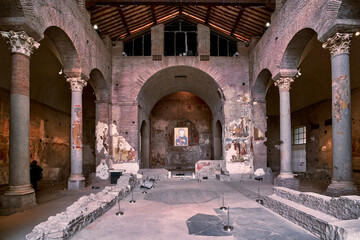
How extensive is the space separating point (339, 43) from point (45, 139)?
14.6m

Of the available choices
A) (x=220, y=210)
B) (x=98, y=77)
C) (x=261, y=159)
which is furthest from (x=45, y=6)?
(x=261, y=159)

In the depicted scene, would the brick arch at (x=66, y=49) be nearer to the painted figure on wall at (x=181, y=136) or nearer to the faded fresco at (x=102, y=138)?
the faded fresco at (x=102, y=138)

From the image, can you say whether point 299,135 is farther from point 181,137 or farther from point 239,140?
point 181,137

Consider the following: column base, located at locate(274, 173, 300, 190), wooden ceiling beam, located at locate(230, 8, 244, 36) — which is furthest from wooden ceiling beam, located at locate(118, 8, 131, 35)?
column base, located at locate(274, 173, 300, 190)

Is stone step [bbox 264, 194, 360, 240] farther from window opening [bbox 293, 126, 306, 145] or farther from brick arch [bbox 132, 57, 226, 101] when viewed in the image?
window opening [bbox 293, 126, 306, 145]

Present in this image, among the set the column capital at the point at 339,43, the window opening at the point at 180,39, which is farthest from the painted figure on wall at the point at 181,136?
the column capital at the point at 339,43

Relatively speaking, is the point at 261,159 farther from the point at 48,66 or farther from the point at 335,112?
the point at 48,66

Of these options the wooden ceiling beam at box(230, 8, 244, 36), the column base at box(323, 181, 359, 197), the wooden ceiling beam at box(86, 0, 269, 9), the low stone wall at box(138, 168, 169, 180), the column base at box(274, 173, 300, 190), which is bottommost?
the low stone wall at box(138, 168, 169, 180)

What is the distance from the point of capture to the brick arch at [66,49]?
9695 mm

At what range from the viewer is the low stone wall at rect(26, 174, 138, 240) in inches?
187

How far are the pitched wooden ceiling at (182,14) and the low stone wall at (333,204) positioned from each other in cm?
894

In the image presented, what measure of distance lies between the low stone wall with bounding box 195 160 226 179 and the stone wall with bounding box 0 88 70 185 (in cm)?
818

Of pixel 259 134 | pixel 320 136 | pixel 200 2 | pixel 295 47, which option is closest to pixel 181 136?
pixel 259 134

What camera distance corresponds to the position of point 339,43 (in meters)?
7.76
